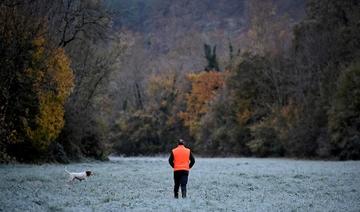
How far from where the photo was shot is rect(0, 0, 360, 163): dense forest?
123 feet

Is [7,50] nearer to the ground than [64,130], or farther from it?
farther from it

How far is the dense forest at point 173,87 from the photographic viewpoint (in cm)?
3754

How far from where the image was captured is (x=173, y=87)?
8962 centimetres

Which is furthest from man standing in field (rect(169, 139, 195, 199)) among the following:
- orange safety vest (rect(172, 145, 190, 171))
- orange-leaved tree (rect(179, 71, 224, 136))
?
orange-leaved tree (rect(179, 71, 224, 136))

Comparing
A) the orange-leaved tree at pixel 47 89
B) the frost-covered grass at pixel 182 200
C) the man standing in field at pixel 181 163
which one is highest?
the orange-leaved tree at pixel 47 89

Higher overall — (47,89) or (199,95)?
(199,95)

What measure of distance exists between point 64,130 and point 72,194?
2625cm

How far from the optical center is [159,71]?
99938 millimetres

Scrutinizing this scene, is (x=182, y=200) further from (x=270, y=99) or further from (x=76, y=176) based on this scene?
(x=270, y=99)

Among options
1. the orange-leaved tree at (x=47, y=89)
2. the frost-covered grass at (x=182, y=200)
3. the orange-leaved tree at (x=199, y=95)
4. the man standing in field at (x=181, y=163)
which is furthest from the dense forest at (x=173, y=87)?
the man standing in field at (x=181, y=163)

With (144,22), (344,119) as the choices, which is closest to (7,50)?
(344,119)

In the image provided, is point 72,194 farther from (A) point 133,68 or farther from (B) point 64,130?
(A) point 133,68

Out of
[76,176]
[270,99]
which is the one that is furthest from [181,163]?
[270,99]

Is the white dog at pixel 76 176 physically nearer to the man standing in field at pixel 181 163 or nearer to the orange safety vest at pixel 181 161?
the man standing in field at pixel 181 163
